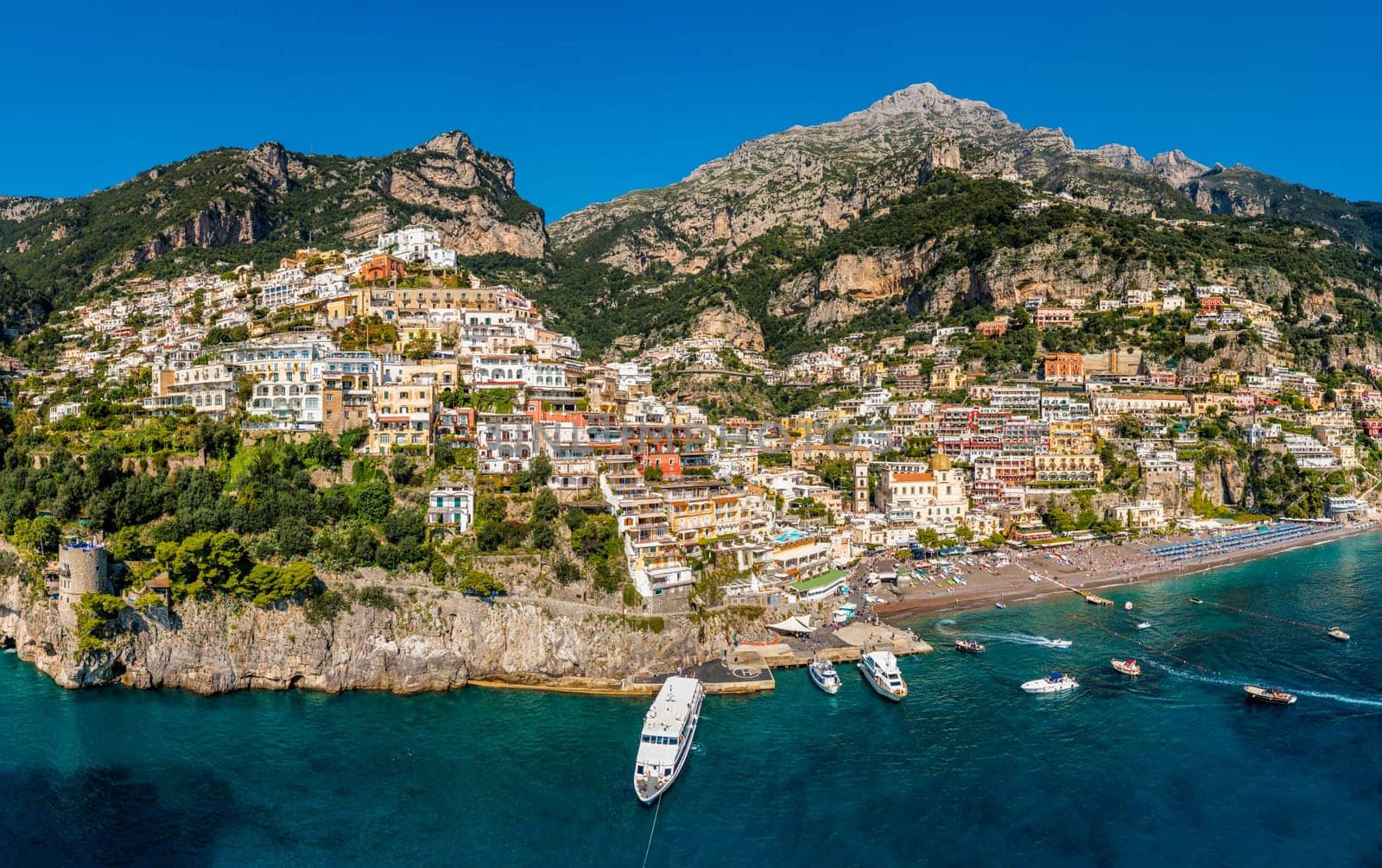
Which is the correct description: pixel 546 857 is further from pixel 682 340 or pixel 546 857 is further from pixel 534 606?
pixel 682 340

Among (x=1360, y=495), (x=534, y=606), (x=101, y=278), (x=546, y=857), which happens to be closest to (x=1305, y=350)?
(x=1360, y=495)

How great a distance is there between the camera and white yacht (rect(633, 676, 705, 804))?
28.6 m

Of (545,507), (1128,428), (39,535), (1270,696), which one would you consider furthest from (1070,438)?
(39,535)

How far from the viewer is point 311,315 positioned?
64.2 metres

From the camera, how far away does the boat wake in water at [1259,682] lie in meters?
35.4

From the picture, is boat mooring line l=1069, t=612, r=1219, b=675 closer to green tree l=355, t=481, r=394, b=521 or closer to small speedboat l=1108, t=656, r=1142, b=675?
small speedboat l=1108, t=656, r=1142, b=675

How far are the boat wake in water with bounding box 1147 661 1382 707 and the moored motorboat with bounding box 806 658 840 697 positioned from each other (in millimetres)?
14720

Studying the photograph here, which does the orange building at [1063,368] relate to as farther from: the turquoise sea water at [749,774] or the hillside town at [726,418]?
the turquoise sea water at [749,774]

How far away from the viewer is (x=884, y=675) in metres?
37.1

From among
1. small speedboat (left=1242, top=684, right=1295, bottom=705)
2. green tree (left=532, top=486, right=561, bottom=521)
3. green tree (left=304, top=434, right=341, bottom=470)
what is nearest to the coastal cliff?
green tree (left=532, top=486, right=561, bottom=521)

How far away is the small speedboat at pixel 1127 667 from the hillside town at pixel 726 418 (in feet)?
48.1

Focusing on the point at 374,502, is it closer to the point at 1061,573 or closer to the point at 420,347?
the point at 420,347

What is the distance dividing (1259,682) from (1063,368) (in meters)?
57.8

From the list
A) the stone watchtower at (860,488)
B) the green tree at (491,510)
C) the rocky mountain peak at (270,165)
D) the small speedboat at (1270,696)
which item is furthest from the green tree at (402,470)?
the rocky mountain peak at (270,165)
